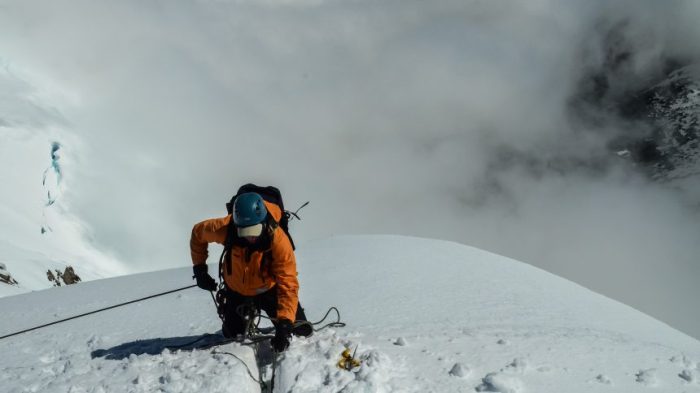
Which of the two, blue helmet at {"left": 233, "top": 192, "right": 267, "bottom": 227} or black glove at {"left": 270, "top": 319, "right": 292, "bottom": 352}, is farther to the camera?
black glove at {"left": 270, "top": 319, "right": 292, "bottom": 352}

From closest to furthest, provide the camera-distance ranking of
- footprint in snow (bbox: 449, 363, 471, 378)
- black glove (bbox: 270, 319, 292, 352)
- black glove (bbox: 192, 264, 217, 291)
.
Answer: footprint in snow (bbox: 449, 363, 471, 378) → black glove (bbox: 270, 319, 292, 352) → black glove (bbox: 192, 264, 217, 291)

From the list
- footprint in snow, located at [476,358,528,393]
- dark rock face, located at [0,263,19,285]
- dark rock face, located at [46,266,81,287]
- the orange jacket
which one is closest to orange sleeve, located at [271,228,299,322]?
the orange jacket

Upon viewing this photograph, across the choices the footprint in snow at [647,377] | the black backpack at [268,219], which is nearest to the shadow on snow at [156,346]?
the black backpack at [268,219]

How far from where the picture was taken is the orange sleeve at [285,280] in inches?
136

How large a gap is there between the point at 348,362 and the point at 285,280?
76 cm

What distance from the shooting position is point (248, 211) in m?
3.17

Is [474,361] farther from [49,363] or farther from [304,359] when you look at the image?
[49,363]

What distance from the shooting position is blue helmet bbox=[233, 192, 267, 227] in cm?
318

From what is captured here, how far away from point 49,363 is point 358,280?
3.65 meters

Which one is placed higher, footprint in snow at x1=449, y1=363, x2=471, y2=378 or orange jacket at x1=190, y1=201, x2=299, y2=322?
orange jacket at x1=190, y1=201, x2=299, y2=322

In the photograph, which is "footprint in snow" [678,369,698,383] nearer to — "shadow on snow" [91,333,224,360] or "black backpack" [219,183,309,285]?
"black backpack" [219,183,309,285]

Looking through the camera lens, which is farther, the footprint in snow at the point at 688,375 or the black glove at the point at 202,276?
the black glove at the point at 202,276

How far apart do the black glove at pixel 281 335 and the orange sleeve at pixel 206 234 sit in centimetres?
78

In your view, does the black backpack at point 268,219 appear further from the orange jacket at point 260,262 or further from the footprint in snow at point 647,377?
the footprint in snow at point 647,377
